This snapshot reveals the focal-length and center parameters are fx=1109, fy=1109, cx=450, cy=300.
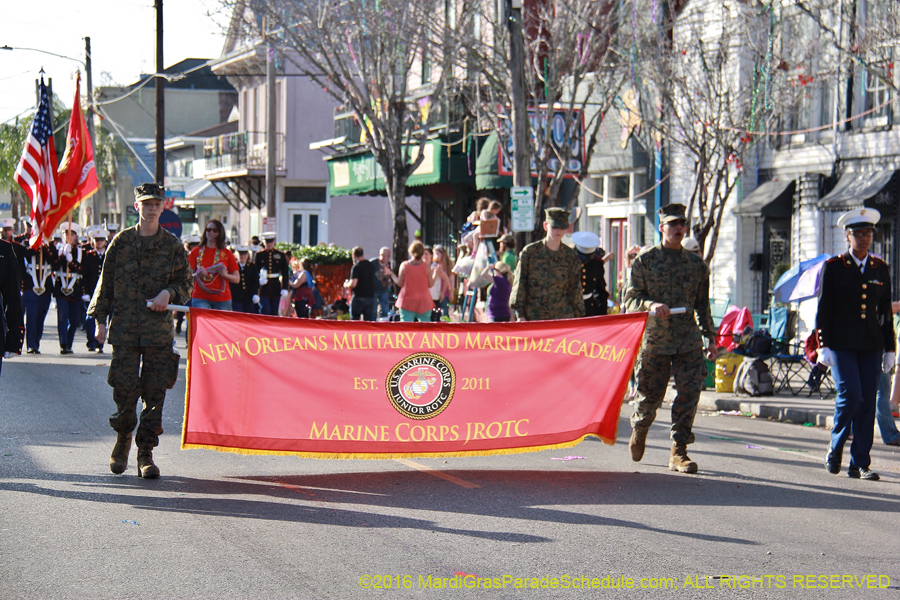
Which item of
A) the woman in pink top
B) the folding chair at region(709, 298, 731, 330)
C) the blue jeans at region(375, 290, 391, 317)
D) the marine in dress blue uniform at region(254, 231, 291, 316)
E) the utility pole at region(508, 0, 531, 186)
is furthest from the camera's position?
the blue jeans at region(375, 290, 391, 317)

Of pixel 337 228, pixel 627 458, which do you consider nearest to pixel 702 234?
pixel 627 458

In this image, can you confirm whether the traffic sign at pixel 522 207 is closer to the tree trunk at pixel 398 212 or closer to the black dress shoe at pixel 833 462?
the black dress shoe at pixel 833 462

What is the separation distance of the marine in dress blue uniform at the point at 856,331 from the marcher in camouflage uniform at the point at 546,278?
224 centimetres

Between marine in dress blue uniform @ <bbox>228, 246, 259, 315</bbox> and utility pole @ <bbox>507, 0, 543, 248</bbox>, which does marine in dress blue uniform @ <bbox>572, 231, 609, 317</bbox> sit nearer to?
utility pole @ <bbox>507, 0, 543, 248</bbox>

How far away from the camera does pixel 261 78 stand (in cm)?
4250

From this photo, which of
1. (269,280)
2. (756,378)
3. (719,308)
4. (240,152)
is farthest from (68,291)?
(240,152)

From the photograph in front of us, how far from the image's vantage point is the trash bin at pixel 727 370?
14031 mm

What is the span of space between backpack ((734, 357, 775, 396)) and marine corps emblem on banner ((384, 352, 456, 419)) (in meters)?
6.66

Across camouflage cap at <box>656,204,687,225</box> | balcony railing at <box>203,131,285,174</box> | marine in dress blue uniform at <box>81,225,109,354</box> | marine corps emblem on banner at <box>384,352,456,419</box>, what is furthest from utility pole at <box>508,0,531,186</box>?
balcony railing at <box>203,131,285,174</box>

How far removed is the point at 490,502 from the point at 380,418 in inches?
42.9

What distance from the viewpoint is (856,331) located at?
8188 mm

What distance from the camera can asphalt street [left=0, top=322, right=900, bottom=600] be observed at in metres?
5.35

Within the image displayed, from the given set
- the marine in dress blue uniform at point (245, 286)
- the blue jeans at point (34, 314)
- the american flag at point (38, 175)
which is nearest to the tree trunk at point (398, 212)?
the marine in dress blue uniform at point (245, 286)

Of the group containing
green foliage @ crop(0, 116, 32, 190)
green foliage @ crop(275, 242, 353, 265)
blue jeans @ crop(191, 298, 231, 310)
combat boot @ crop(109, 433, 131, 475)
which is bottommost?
combat boot @ crop(109, 433, 131, 475)
